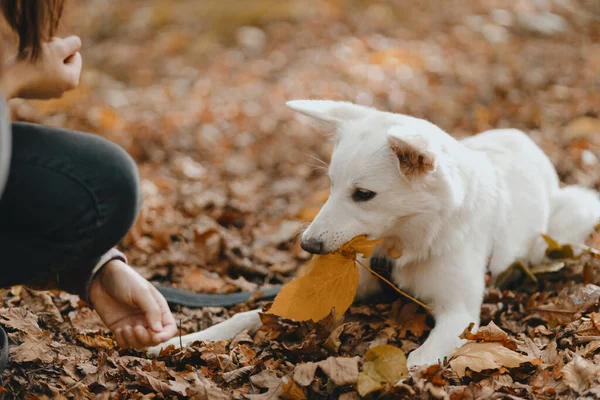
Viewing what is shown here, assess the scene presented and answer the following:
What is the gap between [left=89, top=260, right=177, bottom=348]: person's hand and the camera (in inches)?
97.3

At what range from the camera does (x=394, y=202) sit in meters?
2.88

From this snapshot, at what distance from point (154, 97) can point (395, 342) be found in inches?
231

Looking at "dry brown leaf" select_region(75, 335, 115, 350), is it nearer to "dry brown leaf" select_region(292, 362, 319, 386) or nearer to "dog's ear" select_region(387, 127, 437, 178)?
"dry brown leaf" select_region(292, 362, 319, 386)

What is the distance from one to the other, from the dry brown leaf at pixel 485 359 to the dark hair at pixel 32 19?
205 centimetres

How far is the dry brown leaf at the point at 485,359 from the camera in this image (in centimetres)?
251

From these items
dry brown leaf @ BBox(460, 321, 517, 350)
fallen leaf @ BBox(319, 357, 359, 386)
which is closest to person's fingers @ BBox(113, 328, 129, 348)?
fallen leaf @ BBox(319, 357, 359, 386)

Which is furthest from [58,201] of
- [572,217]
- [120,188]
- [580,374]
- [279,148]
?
[279,148]

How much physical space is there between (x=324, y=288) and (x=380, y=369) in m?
0.46

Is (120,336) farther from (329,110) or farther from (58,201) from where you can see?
(329,110)

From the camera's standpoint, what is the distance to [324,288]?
273cm

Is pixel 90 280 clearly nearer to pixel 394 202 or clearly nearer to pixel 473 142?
pixel 394 202

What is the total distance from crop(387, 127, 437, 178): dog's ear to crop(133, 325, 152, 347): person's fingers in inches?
51.3

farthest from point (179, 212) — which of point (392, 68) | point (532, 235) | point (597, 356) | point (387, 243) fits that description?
point (392, 68)

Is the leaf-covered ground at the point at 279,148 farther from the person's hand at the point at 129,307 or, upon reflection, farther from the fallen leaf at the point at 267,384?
the person's hand at the point at 129,307
